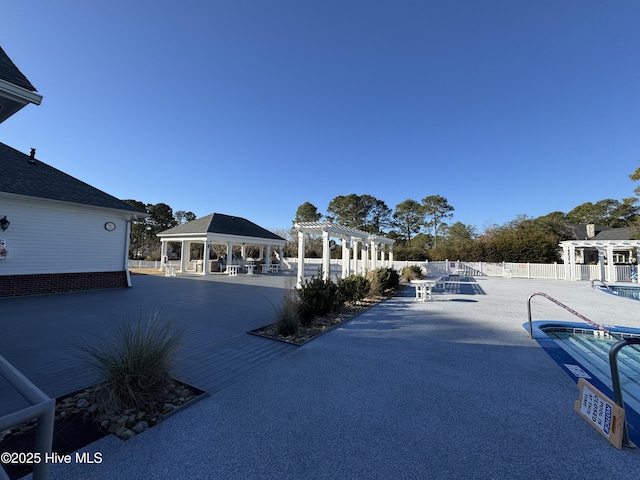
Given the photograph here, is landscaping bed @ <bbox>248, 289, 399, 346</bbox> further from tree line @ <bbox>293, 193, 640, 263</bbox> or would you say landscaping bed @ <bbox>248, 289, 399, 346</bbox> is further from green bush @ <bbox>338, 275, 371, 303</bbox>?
tree line @ <bbox>293, 193, 640, 263</bbox>

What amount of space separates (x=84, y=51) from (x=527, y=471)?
1321 cm

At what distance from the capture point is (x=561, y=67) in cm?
1068

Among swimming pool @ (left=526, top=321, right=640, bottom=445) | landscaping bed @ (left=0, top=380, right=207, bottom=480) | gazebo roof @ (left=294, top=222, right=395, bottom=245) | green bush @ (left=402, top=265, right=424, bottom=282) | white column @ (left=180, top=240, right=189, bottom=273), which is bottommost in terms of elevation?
swimming pool @ (left=526, top=321, right=640, bottom=445)

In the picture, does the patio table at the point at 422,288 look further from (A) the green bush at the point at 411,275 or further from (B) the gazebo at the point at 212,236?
(B) the gazebo at the point at 212,236

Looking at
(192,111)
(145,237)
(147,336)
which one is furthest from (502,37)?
(145,237)

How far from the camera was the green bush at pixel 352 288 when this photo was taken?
784 cm

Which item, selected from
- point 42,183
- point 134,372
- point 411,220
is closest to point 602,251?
point 411,220

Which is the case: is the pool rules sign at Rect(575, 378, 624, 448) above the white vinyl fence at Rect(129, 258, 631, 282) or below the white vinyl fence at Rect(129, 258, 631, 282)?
below

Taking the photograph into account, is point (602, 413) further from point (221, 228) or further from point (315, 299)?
point (221, 228)

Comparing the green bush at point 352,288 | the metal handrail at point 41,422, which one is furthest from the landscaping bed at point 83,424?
the green bush at point 352,288

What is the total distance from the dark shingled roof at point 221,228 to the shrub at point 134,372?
1648cm

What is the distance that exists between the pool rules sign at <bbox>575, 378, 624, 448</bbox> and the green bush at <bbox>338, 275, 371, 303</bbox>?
17.4 feet

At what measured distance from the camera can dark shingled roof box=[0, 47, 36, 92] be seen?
3197 mm

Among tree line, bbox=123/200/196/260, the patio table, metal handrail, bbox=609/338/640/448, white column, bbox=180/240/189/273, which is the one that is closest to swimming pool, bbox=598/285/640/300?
the patio table
